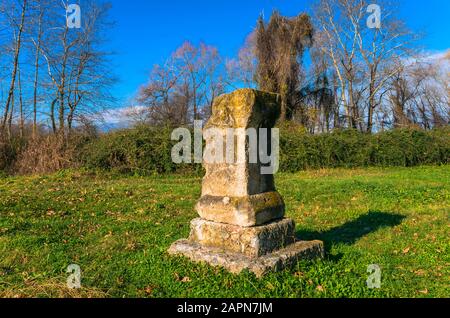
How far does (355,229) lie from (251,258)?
11.0 ft

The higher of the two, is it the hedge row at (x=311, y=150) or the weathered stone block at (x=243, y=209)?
the hedge row at (x=311, y=150)

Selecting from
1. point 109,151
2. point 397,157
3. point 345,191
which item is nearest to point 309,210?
point 345,191

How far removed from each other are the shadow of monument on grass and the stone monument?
1251mm

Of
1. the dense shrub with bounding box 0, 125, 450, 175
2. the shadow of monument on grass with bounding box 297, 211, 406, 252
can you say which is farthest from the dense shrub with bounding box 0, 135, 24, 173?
the shadow of monument on grass with bounding box 297, 211, 406, 252

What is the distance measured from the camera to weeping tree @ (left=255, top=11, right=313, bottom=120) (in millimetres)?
26828

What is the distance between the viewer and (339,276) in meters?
4.29

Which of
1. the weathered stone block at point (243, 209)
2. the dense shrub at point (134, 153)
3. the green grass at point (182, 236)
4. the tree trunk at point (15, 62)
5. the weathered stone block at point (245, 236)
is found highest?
the tree trunk at point (15, 62)

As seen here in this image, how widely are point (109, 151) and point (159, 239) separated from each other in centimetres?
1007

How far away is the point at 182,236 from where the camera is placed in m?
6.23

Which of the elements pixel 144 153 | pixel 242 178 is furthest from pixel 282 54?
pixel 242 178

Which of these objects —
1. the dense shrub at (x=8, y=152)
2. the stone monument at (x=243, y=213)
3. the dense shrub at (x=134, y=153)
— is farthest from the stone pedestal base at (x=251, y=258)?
the dense shrub at (x=8, y=152)

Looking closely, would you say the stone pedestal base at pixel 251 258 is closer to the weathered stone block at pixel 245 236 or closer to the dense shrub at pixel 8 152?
the weathered stone block at pixel 245 236

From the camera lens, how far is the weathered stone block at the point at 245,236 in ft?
14.5

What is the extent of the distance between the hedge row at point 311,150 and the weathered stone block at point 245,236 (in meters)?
10.9
